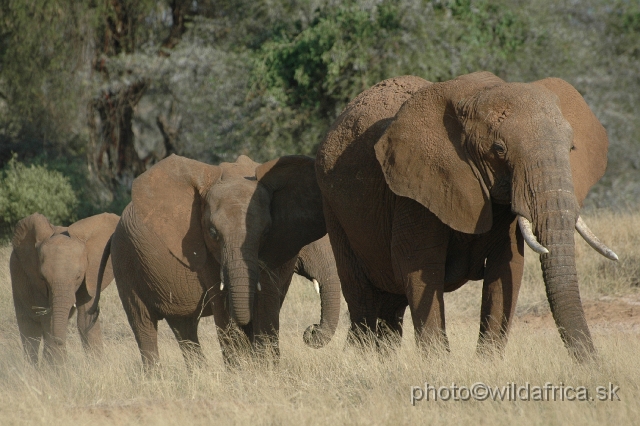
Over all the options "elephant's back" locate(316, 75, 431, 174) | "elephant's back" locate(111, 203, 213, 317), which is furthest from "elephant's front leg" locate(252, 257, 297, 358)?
"elephant's back" locate(316, 75, 431, 174)

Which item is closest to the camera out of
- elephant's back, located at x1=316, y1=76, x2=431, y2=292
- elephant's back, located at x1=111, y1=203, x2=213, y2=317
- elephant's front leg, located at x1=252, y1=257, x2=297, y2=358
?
elephant's back, located at x1=316, y1=76, x2=431, y2=292

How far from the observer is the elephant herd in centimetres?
545

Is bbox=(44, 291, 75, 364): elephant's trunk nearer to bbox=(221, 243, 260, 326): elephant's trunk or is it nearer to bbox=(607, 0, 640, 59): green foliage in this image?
bbox=(221, 243, 260, 326): elephant's trunk

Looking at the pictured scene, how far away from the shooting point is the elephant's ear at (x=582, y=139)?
19.2 ft

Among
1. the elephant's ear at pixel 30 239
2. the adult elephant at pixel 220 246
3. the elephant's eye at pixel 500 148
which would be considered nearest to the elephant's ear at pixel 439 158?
the elephant's eye at pixel 500 148

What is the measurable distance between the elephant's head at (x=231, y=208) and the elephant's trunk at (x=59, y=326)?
7.88ft

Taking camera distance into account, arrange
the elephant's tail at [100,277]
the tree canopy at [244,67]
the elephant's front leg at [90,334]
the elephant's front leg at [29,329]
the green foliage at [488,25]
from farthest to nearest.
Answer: the green foliage at [488,25], the tree canopy at [244,67], the elephant's front leg at [29,329], the elephant's front leg at [90,334], the elephant's tail at [100,277]

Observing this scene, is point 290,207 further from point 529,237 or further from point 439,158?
point 529,237

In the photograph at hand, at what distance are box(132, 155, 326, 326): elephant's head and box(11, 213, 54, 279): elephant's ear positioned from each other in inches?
125

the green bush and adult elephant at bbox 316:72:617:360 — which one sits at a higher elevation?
adult elephant at bbox 316:72:617:360

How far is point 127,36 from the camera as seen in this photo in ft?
65.4

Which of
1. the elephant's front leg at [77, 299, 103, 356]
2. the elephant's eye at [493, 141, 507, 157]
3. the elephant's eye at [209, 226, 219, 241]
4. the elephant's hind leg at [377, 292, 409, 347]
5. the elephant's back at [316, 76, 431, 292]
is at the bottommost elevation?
the elephant's front leg at [77, 299, 103, 356]

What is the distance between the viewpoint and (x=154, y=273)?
8273mm

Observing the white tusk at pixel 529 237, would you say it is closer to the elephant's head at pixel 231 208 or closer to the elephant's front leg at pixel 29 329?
the elephant's head at pixel 231 208
